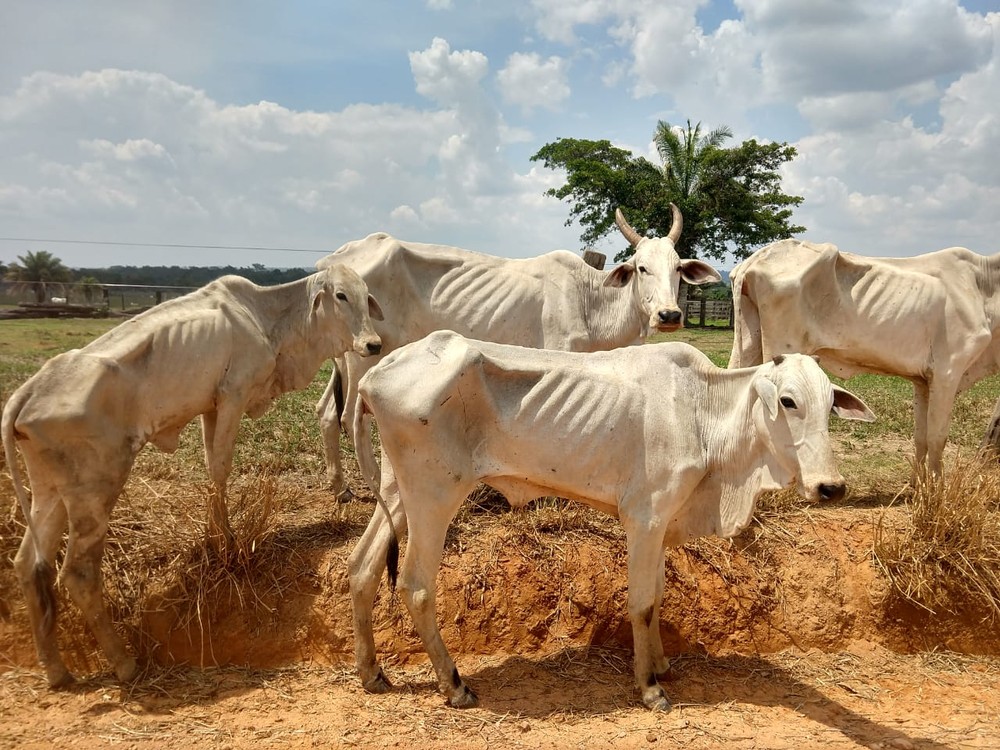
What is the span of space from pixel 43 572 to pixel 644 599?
10.9 ft

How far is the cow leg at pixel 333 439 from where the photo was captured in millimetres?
5832

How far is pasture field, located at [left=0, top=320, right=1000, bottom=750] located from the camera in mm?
3914

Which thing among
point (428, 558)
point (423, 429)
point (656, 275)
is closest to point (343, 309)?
point (423, 429)

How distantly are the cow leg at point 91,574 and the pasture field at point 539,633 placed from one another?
0.21 metres

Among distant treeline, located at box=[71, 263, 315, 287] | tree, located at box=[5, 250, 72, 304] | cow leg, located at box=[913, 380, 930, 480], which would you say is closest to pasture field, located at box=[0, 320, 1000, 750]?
cow leg, located at box=[913, 380, 930, 480]

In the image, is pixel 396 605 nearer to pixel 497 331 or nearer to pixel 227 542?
pixel 227 542

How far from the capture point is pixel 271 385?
5246mm

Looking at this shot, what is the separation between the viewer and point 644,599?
3.94m

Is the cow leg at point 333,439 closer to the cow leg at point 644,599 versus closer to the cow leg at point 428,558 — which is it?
the cow leg at point 428,558

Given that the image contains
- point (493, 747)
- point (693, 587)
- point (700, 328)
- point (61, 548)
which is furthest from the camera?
point (700, 328)

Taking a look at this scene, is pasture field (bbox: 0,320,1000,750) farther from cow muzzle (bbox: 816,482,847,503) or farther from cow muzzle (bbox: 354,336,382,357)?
cow muzzle (bbox: 816,482,847,503)

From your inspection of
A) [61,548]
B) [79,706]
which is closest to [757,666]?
[79,706]

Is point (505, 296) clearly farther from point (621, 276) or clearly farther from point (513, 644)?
point (513, 644)

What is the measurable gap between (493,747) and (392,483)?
1433 millimetres
